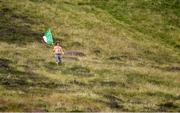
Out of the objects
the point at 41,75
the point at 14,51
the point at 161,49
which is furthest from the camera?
the point at 161,49

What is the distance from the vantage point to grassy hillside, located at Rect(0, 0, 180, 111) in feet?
102

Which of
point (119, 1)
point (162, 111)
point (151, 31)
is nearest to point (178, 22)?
point (151, 31)

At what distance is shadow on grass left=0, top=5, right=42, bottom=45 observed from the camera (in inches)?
2391

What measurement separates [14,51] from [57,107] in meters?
25.7

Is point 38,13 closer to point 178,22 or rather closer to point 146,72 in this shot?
point 178,22

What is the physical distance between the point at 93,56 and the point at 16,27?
16.0 m

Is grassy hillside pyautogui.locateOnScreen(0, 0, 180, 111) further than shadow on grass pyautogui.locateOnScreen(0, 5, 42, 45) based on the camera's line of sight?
No

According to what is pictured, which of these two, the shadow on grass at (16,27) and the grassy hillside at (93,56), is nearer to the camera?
the grassy hillside at (93,56)

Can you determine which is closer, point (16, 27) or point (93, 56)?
point (93, 56)

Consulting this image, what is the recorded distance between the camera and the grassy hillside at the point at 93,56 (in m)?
31.2

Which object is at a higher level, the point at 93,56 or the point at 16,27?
the point at 16,27

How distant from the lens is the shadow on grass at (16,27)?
60.7 metres

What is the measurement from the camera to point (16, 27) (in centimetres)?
6656

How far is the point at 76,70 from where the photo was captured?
44.3m
